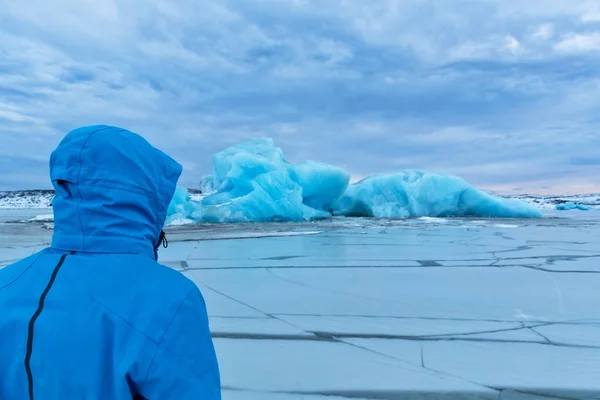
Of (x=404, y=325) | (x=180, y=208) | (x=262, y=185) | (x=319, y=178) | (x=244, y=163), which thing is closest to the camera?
(x=404, y=325)

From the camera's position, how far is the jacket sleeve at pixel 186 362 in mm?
846

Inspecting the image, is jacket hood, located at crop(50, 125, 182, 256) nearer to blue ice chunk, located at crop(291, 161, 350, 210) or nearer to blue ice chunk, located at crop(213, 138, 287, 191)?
blue ice chunk, located at crop(213, 138, 287, 191)

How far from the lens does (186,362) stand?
0.87 meters

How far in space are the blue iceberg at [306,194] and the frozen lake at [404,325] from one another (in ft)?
32.7

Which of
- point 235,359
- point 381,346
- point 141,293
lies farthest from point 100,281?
point 381,346

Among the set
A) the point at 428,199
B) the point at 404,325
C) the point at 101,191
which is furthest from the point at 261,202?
the point at 101,191

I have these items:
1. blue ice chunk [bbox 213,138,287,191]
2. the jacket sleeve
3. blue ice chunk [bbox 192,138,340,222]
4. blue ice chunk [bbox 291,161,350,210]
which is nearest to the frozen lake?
the jacket sleeve

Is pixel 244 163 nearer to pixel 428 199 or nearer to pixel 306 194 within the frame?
pixel 306 194

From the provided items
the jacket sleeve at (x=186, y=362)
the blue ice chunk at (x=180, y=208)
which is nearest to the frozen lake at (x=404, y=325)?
the jacket sleeve at (x=186, y=362)

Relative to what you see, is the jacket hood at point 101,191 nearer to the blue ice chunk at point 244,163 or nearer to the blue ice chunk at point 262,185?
the blue ice chunk at point 262,185

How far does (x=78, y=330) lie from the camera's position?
0.85m

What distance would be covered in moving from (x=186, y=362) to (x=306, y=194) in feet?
54.8

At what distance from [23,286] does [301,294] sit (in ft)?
9.50

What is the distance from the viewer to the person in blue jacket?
0.85 meters
